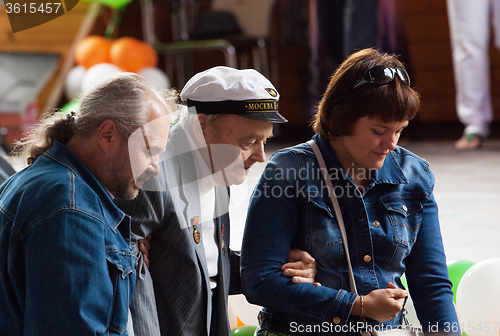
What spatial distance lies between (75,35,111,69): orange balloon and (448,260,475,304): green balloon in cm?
380

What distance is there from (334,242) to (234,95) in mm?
408

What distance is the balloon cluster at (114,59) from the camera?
4578 mm

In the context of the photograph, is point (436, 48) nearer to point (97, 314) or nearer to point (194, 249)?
point (194, 249)

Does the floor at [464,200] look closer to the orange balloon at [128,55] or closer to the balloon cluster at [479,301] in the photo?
the balloon cluster at [479,301]

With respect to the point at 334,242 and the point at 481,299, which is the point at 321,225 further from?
the point at 481,299

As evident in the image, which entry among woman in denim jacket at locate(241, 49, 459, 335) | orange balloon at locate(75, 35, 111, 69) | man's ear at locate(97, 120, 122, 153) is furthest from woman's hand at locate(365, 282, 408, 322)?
orange balloon at locate(75, 35, 111, 69)

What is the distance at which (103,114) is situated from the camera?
3.14 feet

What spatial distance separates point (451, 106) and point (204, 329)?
217 inches

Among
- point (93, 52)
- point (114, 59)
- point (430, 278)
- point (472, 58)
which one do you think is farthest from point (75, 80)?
point (430, 278)

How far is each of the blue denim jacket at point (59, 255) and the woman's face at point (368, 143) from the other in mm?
565

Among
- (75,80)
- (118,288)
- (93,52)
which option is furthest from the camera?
(75,80)

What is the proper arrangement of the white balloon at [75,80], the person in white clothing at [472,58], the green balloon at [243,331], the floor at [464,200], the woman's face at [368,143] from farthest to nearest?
the white balloon at [75,80] → the person in white clothing at [472,58] → the floor at [464,200] → the green balloon at [243,331] → the woman's face at [368,143]

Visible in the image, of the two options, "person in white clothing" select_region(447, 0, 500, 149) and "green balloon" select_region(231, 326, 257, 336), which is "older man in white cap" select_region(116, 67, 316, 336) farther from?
"person in white clothing" select_region(447, 0, 500, 149)

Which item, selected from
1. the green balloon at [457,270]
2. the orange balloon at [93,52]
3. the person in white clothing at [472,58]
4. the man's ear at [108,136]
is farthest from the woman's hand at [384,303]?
the orange balloon at [93,52]
